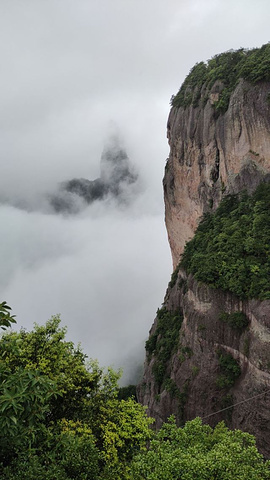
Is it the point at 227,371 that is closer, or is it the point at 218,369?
the point at 227,371

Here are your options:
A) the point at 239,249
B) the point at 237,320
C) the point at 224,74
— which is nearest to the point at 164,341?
the point at 237,320

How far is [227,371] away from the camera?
21.7m

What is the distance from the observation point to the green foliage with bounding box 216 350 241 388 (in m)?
21.2

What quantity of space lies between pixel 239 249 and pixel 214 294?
13.4ft

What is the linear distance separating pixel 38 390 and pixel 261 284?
1795cm

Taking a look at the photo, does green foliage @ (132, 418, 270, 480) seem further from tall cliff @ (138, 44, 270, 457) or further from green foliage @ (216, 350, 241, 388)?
green foliage @ (216, 350, 241, 388)

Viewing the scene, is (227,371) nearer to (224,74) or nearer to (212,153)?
(212,153)

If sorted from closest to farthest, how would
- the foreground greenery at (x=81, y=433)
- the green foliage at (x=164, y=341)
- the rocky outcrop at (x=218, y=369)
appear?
the foreground greenery at (x=81, y=433)
the rocky outcrop at (x=218, y=369)
the green foliage at (x=164, y=341)

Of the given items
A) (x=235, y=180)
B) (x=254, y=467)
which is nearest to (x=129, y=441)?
(x=254, y=467)

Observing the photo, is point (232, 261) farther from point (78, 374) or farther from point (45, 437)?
point (45, 437)

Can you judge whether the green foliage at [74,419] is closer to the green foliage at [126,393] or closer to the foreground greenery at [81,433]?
the foreground greenery at [81,433]

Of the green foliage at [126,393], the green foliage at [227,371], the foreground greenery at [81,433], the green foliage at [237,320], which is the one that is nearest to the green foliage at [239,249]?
the green foliage at [237,320]

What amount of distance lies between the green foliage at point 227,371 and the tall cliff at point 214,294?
0.07 m

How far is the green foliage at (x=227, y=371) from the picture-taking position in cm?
2125
